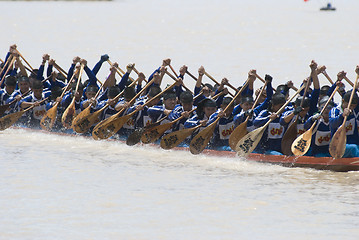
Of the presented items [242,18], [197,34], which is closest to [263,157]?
[197,34]

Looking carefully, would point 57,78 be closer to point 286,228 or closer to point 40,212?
point 40,212

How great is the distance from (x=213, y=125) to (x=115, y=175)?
5.85 ft

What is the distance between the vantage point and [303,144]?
10.9 metres

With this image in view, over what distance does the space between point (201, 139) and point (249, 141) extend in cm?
92

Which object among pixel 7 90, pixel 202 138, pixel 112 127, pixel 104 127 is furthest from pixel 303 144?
pixel 7 90

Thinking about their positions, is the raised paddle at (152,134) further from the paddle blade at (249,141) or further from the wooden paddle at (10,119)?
the wooden paddle at (10,119)

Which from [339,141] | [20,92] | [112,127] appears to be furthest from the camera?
[20,92]

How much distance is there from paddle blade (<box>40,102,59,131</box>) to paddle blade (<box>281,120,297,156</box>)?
5.02m

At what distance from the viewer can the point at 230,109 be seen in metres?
12.1

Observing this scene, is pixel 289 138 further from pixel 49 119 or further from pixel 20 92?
pixel 20 92

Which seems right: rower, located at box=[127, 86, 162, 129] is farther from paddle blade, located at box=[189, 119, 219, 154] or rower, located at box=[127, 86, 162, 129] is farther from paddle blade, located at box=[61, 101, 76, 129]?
paddle blade, located at box=[61, 101, 76, 129]

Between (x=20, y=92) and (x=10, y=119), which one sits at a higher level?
(x=20, y=92)

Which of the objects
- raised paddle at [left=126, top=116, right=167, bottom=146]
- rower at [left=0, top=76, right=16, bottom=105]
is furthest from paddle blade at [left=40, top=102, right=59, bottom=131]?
raised paddle at [left=126, top=116, right=167, bottom=146]

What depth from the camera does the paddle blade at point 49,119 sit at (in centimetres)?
1441
